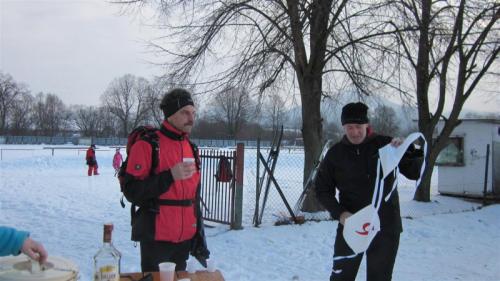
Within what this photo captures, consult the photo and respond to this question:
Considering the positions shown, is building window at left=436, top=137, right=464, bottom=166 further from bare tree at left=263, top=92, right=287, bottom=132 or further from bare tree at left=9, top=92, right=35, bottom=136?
bare tree at left=9, top=92, right=35, bottom=136

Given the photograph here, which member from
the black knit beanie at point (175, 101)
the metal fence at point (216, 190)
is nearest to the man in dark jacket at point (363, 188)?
the black knit beanie at point (175, 101)

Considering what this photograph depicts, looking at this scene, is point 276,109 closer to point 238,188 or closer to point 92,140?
point 238,188

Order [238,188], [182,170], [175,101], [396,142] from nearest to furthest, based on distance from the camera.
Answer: [182,170] < [175,101] < [396,142] < [238,188]

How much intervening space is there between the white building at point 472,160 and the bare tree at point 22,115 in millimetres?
81682

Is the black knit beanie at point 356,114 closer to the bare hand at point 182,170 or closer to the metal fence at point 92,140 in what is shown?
the bare hand at point 182,170

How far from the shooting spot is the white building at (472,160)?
51.9 ft

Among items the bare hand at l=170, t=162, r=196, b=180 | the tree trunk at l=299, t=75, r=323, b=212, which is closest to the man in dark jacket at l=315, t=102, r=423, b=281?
the bare hand at l=170, t=162, r=196, b=180

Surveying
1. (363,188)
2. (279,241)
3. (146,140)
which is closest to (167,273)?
(146,140)

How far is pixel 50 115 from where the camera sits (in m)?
93.7

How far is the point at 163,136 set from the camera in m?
3.33

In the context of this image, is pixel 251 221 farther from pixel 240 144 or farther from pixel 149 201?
pixel 149 201

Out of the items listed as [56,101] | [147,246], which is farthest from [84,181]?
[56,101]

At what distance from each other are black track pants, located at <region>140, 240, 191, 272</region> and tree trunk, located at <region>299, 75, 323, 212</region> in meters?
7.36

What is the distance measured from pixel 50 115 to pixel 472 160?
A: 91.6 m
